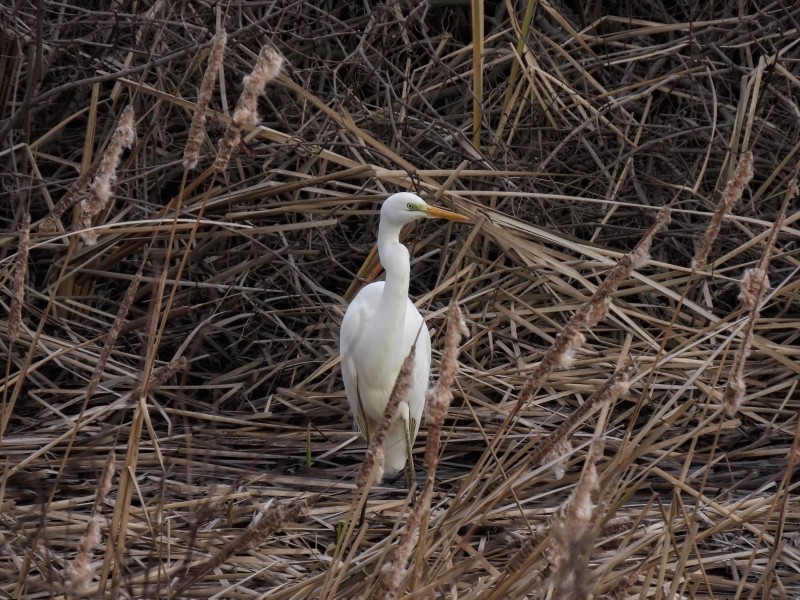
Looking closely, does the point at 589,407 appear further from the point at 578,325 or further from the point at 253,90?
the point at 253,90

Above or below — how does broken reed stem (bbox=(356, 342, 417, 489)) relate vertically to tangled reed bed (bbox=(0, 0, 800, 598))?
above

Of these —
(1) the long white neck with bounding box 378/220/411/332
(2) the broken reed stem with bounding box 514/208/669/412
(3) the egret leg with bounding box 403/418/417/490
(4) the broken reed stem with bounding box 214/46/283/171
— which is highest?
(4) the broken reed stem with bounding box 214/46/283/171

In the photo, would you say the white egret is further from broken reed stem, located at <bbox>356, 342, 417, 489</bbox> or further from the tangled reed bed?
broken reed stem, located at <bbox>356, 342, 417, 489</bbox>

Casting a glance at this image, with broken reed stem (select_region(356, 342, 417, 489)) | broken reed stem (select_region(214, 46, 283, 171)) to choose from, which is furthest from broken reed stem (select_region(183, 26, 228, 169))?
broken reed stem (select_region(356, 342, 417, 489))

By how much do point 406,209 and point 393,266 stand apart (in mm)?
123

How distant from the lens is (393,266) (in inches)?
90.1

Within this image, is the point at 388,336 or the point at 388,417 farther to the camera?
the point at 388,336

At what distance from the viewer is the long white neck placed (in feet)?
7.51

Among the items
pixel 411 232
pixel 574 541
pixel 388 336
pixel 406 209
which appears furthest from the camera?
pixel 411 232

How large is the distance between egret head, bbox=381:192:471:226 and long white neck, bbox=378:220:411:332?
29 mm

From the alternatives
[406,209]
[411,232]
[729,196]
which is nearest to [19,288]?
[729,196]

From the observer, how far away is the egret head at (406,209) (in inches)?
88.2

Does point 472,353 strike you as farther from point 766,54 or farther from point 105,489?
point 105,489

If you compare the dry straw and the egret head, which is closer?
the dry straw
